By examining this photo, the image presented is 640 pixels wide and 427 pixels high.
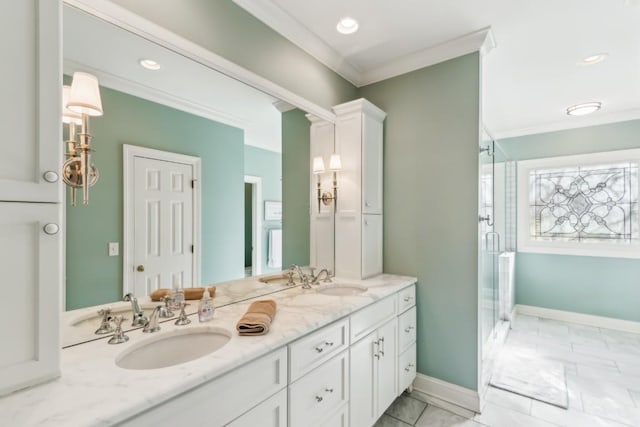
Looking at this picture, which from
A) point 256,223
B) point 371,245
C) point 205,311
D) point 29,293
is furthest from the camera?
point 371,245

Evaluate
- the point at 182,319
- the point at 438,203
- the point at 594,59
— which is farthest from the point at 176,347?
the point at 594,59

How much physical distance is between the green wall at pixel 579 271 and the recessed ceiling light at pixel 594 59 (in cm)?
174

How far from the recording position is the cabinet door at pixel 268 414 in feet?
3.43

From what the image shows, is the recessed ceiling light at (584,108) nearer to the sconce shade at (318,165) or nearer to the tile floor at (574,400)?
the tile floor at (574,400)

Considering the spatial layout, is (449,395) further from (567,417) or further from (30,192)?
(30,192)

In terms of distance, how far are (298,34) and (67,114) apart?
1.50m

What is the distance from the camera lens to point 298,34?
2.06 meters

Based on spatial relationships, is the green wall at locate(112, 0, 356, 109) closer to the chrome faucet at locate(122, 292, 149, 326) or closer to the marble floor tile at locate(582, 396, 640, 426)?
the chrome faucet at locate(122, 292, 149, 326)

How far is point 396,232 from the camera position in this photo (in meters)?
2.53

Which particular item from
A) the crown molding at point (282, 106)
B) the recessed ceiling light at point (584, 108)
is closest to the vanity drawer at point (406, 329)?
the crown molding at point (282, 106)

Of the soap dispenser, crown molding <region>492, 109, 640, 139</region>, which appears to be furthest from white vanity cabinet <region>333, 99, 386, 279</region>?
crown molding <region>492, 109, 640, 139</region>

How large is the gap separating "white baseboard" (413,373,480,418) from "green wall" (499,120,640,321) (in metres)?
2.72

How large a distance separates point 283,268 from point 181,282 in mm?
766

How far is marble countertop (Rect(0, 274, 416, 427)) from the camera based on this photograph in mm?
722
